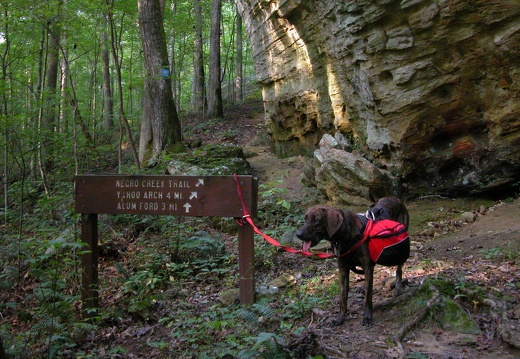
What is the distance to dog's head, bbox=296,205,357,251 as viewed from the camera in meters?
3.89

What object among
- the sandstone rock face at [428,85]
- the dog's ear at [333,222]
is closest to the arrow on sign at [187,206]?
the dog's ear at [333,222]

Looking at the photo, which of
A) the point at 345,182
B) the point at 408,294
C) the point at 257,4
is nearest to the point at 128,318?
the point at 408,294

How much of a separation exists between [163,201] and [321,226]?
192cm

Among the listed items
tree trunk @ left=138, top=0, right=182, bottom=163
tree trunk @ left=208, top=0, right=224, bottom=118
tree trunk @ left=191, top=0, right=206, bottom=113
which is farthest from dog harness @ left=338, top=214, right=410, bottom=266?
tree trunk @ left=191, top=0, right=206, bottom=113

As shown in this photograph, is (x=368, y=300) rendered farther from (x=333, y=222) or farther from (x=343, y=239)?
(x=333, y=222)

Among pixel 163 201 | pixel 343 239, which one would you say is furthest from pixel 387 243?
pixel 163 201

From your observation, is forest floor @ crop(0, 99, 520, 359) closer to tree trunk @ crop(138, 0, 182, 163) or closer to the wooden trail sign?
Answer: the wooden trail sign

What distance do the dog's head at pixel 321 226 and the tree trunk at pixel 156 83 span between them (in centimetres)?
828

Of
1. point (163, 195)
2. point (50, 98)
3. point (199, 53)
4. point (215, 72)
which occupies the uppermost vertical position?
point (199, 53)

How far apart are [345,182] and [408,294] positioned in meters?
5.57

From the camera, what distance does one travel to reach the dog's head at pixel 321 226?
3893mm

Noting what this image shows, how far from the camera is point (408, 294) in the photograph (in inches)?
169

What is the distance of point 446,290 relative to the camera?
4289 millimetres

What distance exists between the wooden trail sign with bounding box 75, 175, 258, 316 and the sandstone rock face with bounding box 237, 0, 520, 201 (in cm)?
571
